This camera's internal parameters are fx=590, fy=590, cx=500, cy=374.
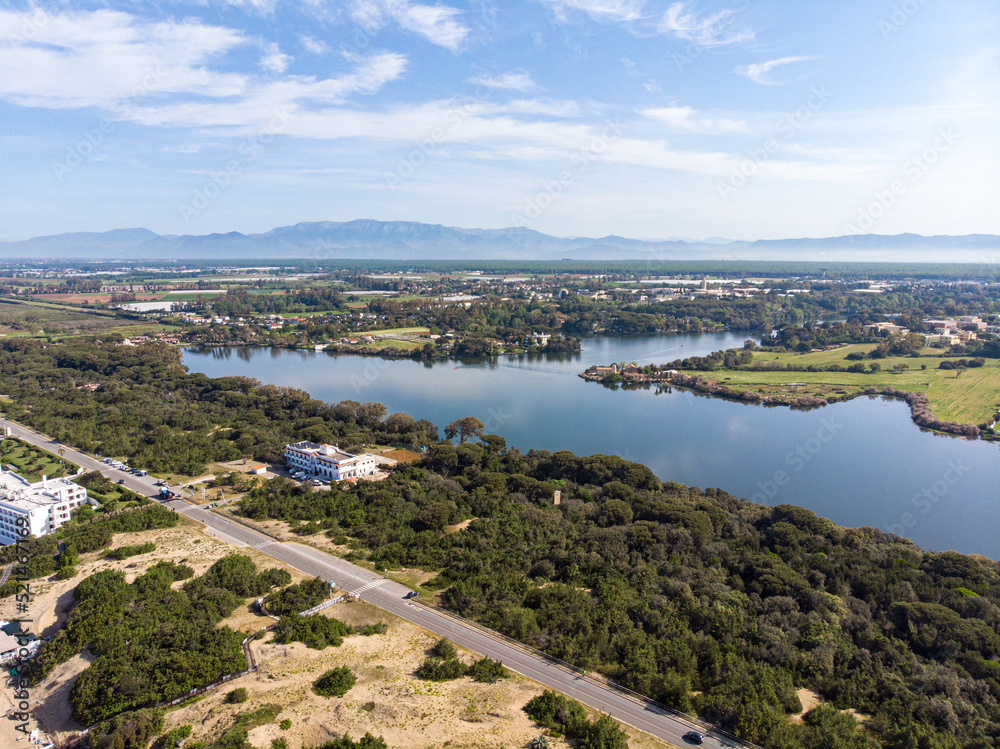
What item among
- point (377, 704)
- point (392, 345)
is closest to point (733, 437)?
point (377, 704)

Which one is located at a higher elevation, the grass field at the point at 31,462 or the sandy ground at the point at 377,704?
the grass field at the point at 31,462

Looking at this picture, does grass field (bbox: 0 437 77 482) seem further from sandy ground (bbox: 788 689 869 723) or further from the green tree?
sandy ground (bbox: 788 689 869 723)

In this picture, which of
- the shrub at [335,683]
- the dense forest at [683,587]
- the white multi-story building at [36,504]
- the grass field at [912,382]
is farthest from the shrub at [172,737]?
the grass field at [912,382]

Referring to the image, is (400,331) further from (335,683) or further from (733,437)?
(335,683)
